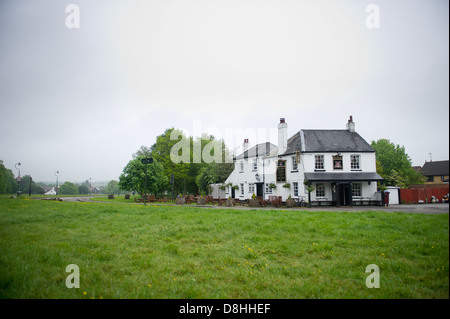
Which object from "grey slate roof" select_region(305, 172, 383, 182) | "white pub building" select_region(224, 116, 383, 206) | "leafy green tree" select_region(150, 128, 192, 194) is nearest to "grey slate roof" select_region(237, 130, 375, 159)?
"white pub building" select_region(224, 116, 383, 206)

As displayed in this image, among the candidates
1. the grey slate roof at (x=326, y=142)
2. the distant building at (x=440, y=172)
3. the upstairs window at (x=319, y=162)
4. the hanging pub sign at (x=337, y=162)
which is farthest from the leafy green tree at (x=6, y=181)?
the hanging pub sign at (x=337, y=162)

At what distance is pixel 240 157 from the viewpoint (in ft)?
120

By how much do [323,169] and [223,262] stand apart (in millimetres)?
24771

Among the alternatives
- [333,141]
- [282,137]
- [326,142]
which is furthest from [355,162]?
[282,137]

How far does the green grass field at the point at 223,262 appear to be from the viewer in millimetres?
4000

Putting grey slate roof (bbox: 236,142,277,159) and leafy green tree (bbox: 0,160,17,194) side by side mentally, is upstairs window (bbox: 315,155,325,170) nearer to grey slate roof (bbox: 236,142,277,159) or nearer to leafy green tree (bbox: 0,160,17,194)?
grey slate roof (bbox: 236,142,277,159)

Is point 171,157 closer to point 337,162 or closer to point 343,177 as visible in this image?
point 337,162

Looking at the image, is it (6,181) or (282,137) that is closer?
(6,181)

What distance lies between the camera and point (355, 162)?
1117 inches

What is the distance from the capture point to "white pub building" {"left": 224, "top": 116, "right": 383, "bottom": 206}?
1061 inches

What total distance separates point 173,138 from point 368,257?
4619cm

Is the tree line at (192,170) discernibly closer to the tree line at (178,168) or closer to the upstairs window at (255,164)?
the tree line at (178,168)
